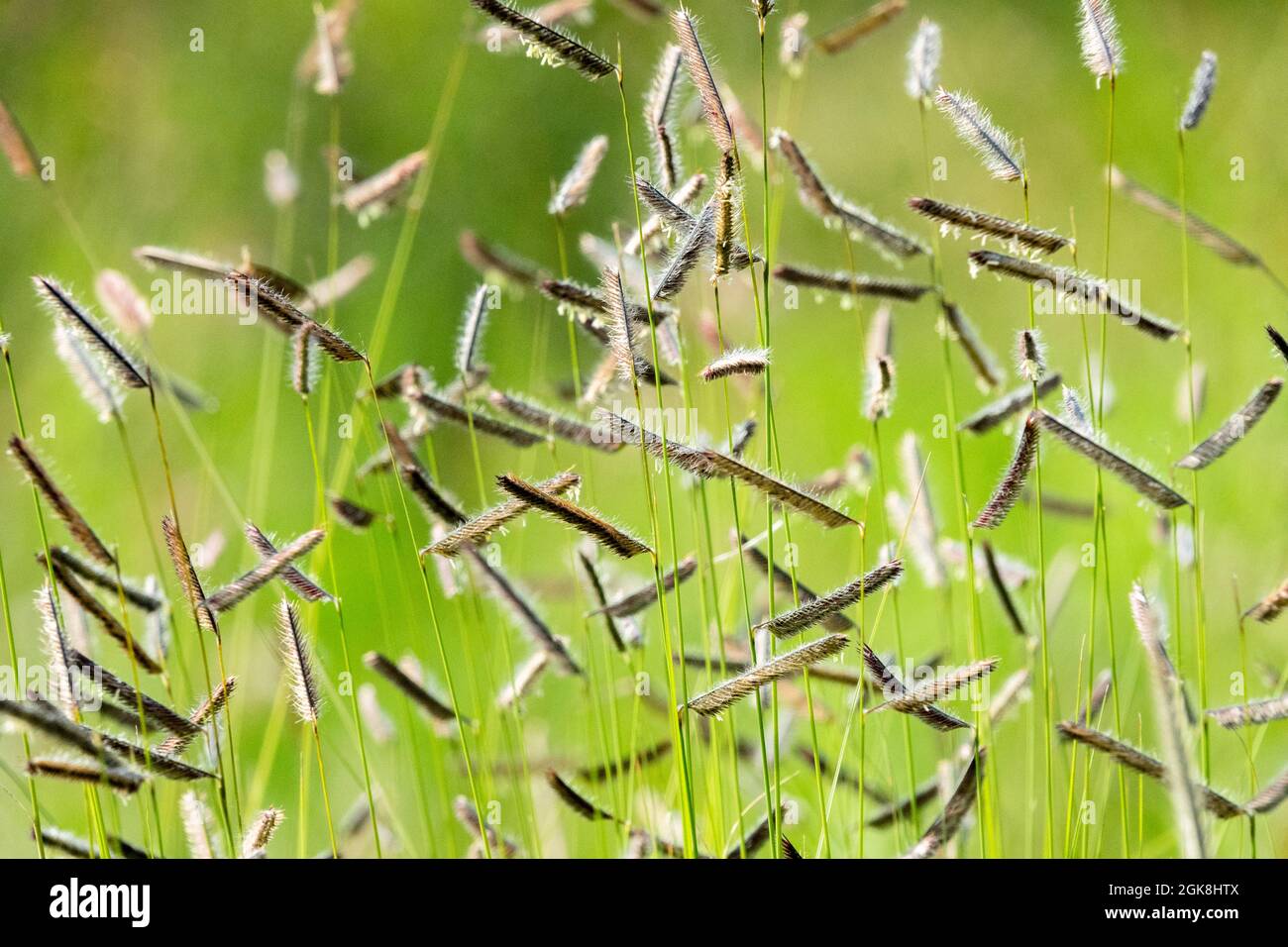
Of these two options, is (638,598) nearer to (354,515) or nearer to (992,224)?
(354,515)

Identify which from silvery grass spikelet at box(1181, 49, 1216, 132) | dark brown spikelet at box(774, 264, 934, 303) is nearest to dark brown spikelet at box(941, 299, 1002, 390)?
dark brown spikelet at box(774, 264, 934, 303)

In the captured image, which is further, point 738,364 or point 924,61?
point 924,61

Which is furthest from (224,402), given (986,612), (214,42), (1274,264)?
(1274,264)

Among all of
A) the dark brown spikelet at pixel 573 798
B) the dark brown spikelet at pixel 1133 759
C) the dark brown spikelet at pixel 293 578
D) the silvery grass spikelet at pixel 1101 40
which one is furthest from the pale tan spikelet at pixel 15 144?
the dark brown spikelet at pixel 1133 759

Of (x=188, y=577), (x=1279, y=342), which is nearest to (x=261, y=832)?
(x=188, y=577)

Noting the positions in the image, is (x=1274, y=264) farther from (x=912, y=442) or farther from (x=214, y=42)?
(x=214, y=42)

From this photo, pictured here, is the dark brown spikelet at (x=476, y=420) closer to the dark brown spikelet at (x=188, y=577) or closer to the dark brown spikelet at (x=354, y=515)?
the dark brown spikelet at (x=354, y=515)
